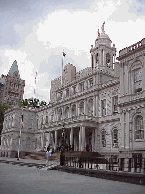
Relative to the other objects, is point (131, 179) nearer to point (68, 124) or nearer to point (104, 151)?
point (104, 151)

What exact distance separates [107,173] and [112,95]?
912 inches

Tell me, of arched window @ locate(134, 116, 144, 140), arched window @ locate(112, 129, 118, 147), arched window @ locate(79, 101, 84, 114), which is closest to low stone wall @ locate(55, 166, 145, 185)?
arched window @ locate(134, 116, 144, 140)

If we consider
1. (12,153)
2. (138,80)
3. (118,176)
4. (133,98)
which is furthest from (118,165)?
(12,153)

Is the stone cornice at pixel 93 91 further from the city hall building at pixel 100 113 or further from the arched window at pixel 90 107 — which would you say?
the arched window at pixel 90 107

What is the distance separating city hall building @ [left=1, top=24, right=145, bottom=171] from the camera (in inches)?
955

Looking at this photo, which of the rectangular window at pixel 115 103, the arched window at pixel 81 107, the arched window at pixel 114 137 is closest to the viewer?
the arched window at pixel 114 137

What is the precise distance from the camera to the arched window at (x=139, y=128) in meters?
23.2

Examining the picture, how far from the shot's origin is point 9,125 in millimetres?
62250

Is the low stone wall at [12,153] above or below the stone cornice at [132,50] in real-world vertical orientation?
below

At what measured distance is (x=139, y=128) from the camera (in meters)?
23.7

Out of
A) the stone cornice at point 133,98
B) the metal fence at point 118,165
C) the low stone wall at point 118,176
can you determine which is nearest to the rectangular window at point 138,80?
the stone cornice at point 133,98

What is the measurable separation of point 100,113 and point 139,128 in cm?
1535

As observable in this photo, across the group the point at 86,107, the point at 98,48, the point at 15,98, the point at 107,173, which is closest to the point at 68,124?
the point at 86,107

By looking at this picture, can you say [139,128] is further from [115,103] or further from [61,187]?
[61,187]
